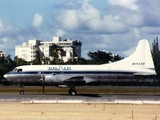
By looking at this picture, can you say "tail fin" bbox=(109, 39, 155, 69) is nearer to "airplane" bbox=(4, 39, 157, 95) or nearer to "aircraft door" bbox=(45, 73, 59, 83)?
"airplane" bbox=(4, 39, 157, 95)

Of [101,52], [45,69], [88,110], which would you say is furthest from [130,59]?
[101,52]

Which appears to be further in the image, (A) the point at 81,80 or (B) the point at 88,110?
(A) the point at 81,80

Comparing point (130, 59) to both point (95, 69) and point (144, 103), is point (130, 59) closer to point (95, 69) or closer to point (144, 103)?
point (95, 69)

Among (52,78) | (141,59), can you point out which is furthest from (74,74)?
(141,59)

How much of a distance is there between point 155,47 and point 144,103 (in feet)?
381

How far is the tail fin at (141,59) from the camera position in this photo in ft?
198

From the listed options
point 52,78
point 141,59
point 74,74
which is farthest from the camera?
point 141,59

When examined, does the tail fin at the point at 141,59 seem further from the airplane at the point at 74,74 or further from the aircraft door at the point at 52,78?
the aircraft door at the point at 52,78

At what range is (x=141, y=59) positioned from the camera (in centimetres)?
6091

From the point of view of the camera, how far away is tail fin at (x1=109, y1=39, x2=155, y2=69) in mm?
60312

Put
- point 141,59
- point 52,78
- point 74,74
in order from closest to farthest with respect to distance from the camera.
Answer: point 52,78 < point 74,74 < point 141,59

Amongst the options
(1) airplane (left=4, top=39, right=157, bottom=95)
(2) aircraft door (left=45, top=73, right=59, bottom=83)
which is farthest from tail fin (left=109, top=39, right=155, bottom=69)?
(2) aircraft door (left=45, top=73, right=59, bottom=83)

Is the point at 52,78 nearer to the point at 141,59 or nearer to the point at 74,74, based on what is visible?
the point at 74,74

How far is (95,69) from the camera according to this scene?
193 ft
